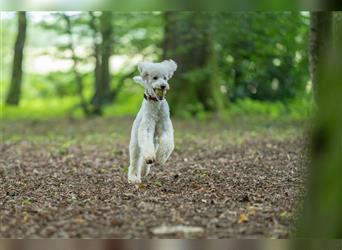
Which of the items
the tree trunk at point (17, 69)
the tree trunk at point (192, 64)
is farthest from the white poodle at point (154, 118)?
the tree trunk at point (17, 69)

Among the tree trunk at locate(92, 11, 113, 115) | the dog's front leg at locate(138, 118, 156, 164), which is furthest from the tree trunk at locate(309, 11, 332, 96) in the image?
the tree trunk at locate(92, 11, 113, 115)

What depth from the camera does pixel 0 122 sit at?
7.57m

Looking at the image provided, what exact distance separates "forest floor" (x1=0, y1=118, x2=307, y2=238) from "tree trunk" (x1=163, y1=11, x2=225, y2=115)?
140 centimetres

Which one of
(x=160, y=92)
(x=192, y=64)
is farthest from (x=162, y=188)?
(x=192, y=64)

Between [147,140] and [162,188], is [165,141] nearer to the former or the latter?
[147,140]

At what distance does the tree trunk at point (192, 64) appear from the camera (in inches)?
279

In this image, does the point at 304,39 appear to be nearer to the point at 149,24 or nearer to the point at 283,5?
the point at 149,24

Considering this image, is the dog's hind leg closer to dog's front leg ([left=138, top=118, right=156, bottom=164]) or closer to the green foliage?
dog's front leg ([left=138, top=118, right=156, bottom=164])

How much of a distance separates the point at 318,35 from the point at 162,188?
3.96ft

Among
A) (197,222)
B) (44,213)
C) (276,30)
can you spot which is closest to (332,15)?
(197,222)

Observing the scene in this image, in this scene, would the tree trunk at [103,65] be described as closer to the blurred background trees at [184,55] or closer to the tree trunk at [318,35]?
the blurred background trees at [184,55]

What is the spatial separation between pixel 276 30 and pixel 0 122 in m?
3.35

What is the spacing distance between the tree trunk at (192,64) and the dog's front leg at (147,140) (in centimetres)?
367

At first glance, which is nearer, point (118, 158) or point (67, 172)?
point (67, 172)
